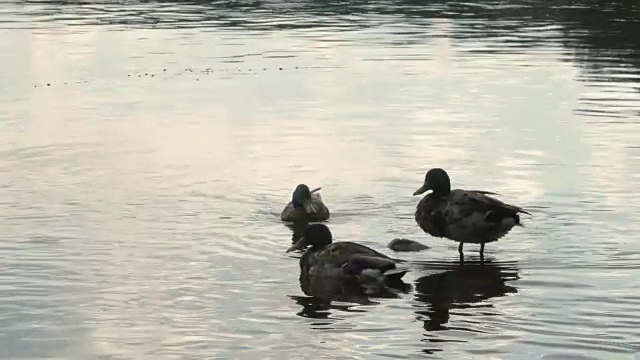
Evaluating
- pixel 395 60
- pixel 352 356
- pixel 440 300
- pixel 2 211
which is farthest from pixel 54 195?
pixel 395 60

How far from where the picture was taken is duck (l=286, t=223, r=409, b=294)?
516 inches

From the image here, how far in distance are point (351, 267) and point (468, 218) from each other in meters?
1.69

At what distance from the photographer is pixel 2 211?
16859mm

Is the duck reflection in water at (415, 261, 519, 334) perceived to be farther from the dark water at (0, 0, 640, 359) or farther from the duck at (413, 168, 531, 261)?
the duck at (413, 168, 531, 261)

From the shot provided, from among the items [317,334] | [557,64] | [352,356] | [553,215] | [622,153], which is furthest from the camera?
[557,64]

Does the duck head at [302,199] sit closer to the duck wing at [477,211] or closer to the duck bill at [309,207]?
the duck bill at [309,207]

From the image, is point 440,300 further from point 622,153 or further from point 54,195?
point 622,153

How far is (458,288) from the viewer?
13.3 metres

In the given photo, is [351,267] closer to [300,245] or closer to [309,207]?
[300,245]

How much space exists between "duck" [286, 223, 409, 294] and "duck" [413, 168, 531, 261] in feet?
3.87

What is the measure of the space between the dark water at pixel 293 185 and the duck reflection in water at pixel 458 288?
4cm

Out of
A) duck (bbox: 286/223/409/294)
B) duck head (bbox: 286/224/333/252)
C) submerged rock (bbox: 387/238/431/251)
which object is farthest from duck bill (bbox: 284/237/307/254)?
submerged rock (bbox: 387/238/431/251)

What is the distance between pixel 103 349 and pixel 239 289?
2.31 m

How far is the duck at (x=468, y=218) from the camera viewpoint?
563 inches
